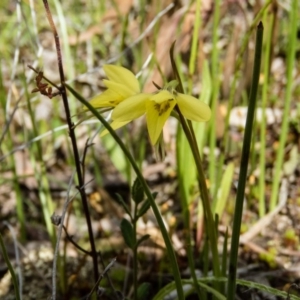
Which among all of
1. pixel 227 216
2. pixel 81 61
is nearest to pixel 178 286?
pixel 227 216

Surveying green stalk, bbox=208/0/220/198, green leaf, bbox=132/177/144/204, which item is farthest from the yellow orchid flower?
green stalk, bbox=208/0/220/198

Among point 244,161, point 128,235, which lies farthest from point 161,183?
point 244,161

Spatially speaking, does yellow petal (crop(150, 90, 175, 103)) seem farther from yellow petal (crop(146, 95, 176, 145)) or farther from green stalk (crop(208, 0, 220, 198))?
green stalk (crop(208, 0, 220, 198))

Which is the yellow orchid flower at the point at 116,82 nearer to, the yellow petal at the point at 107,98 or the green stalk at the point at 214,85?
the yellow petal at the point at 107,98

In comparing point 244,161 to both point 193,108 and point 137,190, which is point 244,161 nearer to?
point 193,108

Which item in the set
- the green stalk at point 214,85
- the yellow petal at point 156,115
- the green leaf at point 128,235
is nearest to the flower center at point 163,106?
the yellow petal at point 156,115

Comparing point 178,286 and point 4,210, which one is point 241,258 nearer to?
point 178,286
